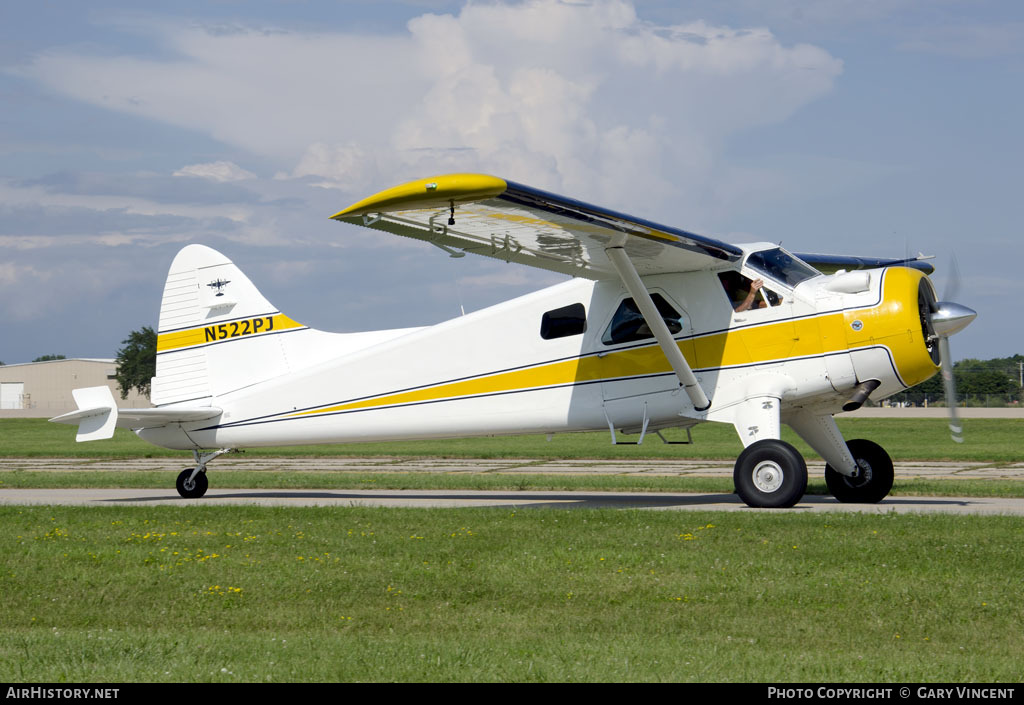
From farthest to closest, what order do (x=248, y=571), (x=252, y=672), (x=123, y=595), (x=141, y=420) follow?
(x=141, y=420), (x=248, y=571), (x=123, y=595), (x=252, y=672)

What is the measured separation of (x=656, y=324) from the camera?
541 inches

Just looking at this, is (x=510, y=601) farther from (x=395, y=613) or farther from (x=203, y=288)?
(x=203, y=288)

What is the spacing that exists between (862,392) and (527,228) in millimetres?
4833

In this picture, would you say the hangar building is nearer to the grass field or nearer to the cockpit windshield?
the cockpit windshield

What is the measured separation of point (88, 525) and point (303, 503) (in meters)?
4.01

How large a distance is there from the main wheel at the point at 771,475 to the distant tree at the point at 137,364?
310ft

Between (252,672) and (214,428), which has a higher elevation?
(214,428)

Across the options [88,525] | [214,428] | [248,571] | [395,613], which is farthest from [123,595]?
[214,428]

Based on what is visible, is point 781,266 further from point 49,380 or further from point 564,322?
point 49,380

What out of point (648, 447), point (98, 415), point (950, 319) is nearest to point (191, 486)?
point (98, 415)

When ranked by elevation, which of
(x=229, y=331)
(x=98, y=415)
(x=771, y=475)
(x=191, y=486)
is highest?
(x=229, y=331)

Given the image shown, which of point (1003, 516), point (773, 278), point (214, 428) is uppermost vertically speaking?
point (773, 278)

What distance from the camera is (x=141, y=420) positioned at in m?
16.9

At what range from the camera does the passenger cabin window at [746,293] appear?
1401cm
